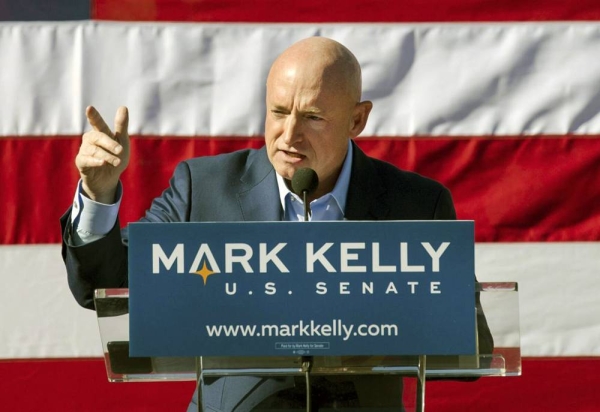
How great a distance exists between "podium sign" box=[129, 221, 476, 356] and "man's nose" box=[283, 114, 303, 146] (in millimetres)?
512

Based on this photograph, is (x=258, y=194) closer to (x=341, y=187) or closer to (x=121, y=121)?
(x=341, y=187)

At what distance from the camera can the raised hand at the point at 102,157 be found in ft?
5.35

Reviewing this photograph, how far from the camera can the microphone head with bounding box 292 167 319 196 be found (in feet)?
5.10

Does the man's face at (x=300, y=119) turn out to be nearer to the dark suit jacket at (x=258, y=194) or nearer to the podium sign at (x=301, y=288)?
the dark suit jacket at (x=258, y=194)

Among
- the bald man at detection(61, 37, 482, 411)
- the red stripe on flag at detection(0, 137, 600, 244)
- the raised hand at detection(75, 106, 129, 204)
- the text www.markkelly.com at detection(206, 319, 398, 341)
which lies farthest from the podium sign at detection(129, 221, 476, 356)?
the red stripe on flag at detection(0, 137, 600, 244)

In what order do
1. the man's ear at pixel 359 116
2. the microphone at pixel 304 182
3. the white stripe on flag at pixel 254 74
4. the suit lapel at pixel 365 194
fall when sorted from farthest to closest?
the white stripe on flag at pixel 254 74
the man's ear at pixel 359 116
the suit lapel at pixel 365 194
the microphone at pixel 304 182

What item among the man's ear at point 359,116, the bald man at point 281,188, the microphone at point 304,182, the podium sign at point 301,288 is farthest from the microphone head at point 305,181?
the man's ear at point 359,116

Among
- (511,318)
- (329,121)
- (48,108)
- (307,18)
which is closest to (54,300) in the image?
(48,108)

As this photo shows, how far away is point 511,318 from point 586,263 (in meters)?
1.68

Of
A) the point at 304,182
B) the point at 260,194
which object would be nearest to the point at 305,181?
the point at 304,182

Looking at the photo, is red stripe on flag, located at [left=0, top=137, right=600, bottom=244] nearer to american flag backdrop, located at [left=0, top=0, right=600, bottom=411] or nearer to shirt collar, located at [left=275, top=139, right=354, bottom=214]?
american flag backdrop, located at [left=0, top=0, right=600, bottom=411]

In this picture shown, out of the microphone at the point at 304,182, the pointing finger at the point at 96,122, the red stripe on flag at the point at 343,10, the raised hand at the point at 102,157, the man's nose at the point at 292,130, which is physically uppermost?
the red stripe on flag at the point at 343,10

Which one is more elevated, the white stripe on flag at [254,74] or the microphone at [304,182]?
the white stripe on flag at [254,74]

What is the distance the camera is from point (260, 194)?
2.05m
